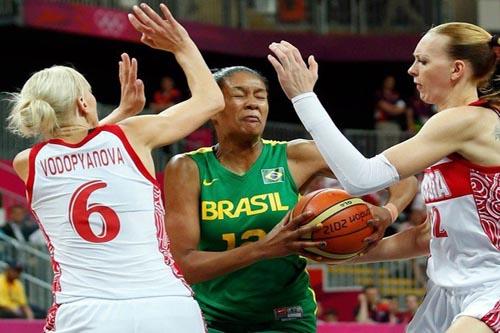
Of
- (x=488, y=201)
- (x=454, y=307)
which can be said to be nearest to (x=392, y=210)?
(x=454, y=307)

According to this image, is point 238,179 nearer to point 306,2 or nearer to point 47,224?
point 47,224

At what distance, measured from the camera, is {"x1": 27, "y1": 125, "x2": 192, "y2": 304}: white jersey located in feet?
14.1

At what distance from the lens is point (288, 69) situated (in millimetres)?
4625

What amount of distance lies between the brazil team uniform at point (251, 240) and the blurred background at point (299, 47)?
888 centimetres

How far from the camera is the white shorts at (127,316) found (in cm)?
420

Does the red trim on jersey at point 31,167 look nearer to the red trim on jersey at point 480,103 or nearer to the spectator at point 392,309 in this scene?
the red trim on jersey at point 480,103

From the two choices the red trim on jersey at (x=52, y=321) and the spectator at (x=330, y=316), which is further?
the spectator at (x=330, y=316)

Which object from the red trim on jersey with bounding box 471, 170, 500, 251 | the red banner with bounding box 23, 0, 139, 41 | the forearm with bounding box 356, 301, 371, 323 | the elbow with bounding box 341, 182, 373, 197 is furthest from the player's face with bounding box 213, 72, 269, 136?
the red banner with bounding box 23, 0, 139, 41

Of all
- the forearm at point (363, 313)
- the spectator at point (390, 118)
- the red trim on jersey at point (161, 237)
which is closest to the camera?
the red trim on jersey at point (161, 237)

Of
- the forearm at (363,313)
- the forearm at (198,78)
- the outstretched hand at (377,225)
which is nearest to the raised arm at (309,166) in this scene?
the outstretched hand at (377,225)

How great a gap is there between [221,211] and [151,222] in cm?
104

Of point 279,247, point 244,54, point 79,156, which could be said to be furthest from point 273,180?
point 244,54

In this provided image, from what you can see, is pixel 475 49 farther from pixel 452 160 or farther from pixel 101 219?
pixel 101 219

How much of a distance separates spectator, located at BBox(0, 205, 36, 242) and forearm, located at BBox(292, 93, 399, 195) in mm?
9211
